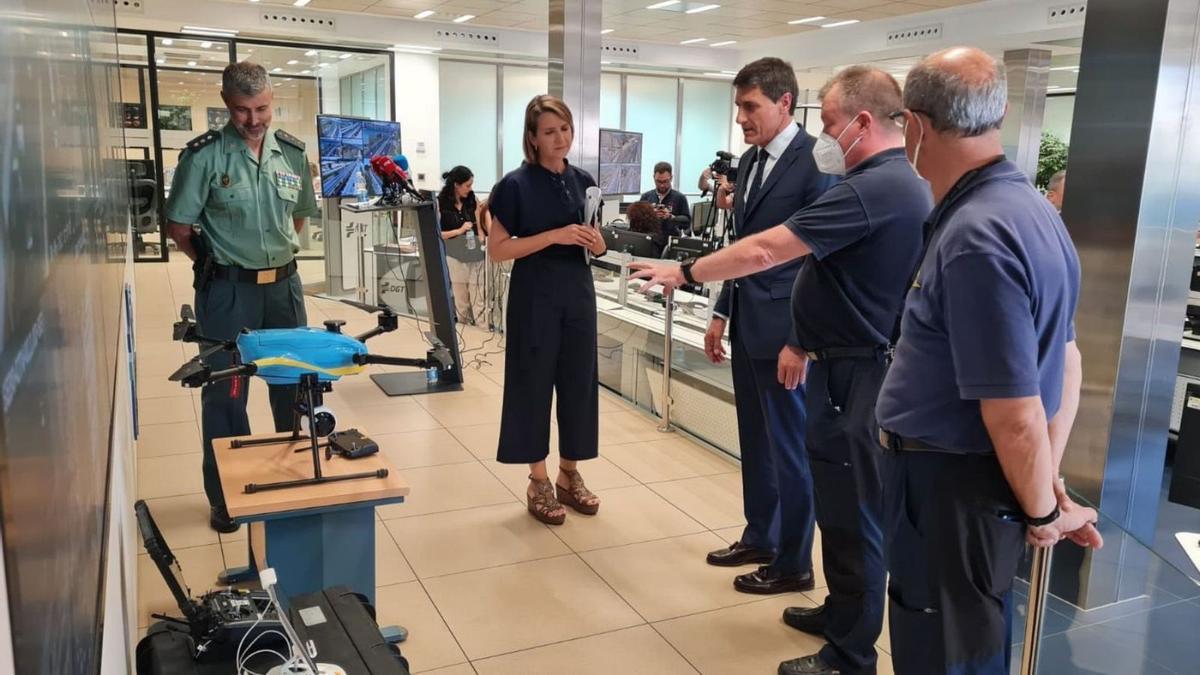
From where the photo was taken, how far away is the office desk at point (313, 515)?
229 cm

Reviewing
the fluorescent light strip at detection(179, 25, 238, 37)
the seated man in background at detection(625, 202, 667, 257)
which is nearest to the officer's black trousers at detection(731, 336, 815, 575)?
the seated man in background at detection(625, 202, 667, 257)

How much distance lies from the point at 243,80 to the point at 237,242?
1.87 ft

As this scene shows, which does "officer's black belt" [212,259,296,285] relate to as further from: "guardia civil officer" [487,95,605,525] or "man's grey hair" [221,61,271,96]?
"guardia civil officer" [487,95,605,525]

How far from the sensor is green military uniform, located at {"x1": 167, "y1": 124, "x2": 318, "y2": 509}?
3.13m

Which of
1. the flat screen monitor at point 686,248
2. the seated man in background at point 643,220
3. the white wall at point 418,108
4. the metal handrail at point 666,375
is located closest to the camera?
the flat screen monitor at point 686,248

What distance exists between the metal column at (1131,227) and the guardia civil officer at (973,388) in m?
0.88

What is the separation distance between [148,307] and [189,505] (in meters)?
5.54

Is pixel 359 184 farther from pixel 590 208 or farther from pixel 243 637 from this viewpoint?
pixel 243 637

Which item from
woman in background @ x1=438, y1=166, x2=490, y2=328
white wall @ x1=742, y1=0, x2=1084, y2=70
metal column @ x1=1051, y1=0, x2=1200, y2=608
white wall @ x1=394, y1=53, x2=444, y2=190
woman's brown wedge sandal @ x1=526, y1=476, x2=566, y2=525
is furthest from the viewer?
white wall @ x1=394, y1=53, x2=444, y2=190

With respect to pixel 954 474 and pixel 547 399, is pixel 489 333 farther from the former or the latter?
pixel 954 474

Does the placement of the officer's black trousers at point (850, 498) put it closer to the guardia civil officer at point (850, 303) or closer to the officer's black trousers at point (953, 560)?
the guardia civil officer at point (850, 303)

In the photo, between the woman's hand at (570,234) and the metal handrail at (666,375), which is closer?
the woman's hand at (570,234)

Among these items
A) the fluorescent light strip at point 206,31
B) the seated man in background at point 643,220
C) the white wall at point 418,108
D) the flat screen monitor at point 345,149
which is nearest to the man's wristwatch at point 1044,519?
the seated man in background at point 643,220

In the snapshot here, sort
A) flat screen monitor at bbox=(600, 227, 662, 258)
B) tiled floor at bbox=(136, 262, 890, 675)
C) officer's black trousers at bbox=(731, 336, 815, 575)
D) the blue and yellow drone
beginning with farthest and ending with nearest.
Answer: flat screen monitor at bbox=(600, 227, 662, 258) → officer's black trousers at bbox=(731, 336, 815, 575) → tiled floor at bbox=(136, 262, 890, 675) → the blue and yellow drone
